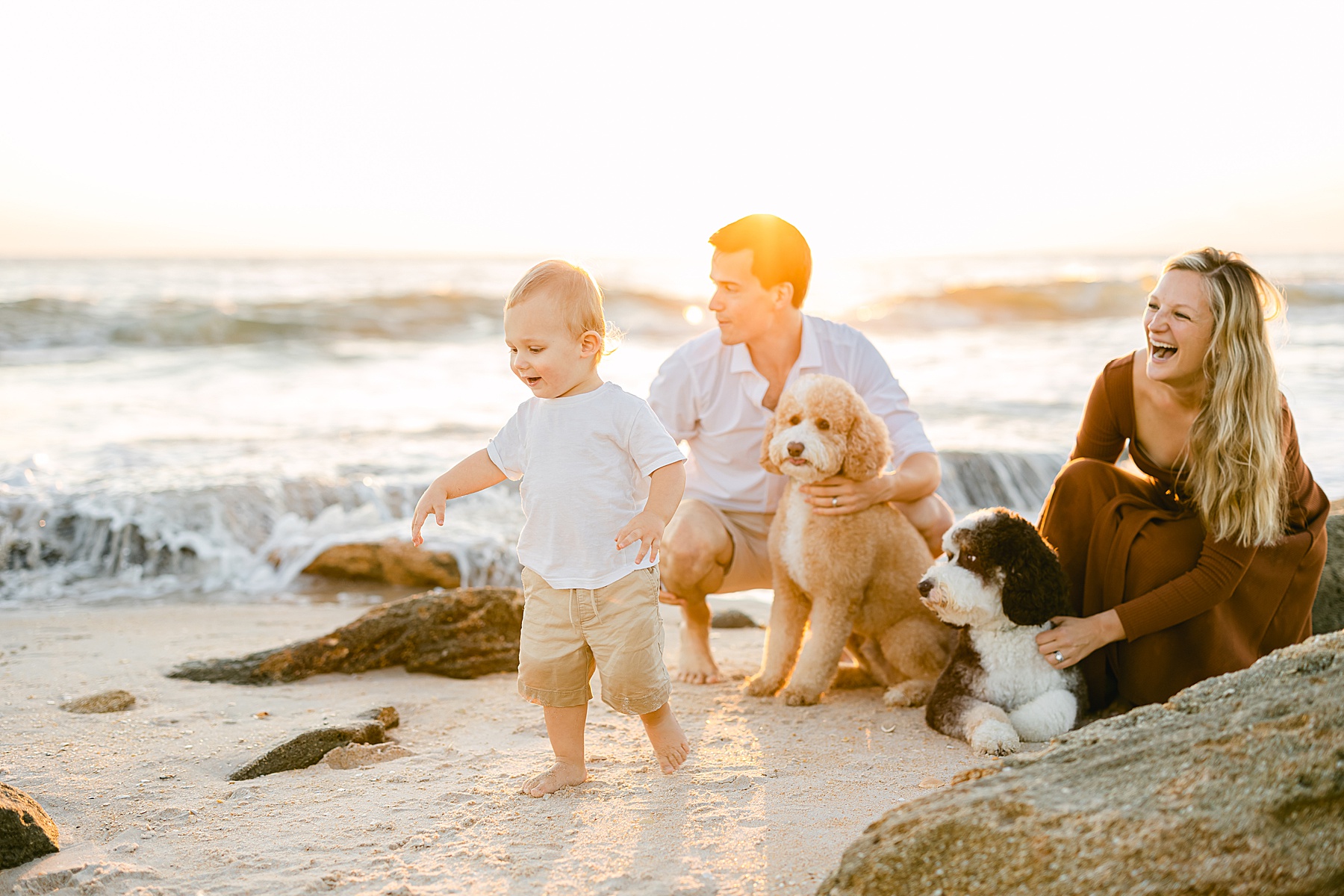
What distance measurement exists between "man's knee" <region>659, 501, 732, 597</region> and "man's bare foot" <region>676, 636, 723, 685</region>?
0.24 meters

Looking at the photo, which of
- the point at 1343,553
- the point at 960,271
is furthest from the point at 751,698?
the point at 960,271

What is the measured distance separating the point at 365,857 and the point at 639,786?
2.94ft

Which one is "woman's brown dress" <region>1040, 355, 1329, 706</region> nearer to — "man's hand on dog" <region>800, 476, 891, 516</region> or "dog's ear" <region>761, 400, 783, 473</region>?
"man's hand on dog" <region>800, 476, 891, 516</region>

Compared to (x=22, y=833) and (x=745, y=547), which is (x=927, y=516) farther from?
(x=22, y=833)

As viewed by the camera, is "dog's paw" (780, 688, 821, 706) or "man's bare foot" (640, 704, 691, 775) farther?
"dog's paw" (780, 688, 821, 706)

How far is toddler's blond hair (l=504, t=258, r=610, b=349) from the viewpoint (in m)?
3.09

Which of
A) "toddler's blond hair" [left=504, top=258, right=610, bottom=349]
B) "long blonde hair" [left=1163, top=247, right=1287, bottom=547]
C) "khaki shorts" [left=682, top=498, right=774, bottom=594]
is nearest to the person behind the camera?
"toddler's blond hair" [left=504, top=258, right=610, bottom=349]

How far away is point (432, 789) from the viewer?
3318mm

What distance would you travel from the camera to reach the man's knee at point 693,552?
4.76 m

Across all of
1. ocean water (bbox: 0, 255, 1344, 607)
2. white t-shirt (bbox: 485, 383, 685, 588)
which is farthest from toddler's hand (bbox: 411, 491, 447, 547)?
ocean water (bbox: 0, 255, 1344, 607)

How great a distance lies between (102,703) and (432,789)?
177 cm

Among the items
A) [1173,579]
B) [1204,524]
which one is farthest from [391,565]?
[1204,524]

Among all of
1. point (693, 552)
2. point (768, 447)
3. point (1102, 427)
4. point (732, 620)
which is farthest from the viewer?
point (732, 620)

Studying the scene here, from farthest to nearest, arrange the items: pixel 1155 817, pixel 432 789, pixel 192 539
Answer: pixel 192 539 < pixel 432 789 < pixel 1155 817
